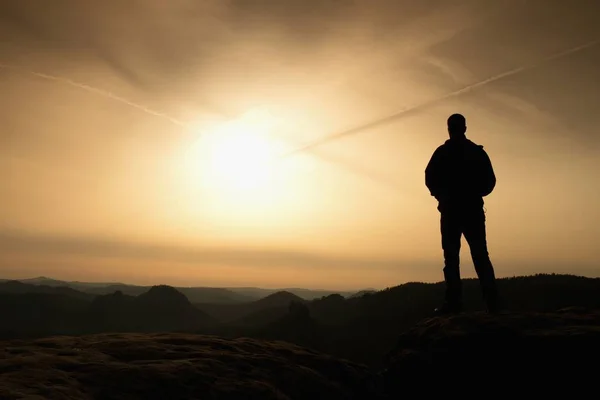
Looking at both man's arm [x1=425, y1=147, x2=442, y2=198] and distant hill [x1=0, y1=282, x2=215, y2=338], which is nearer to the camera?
man's arm [x1=425, y1=147, x2=442, y2=198]

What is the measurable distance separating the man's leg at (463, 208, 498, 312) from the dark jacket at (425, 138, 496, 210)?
338 mm

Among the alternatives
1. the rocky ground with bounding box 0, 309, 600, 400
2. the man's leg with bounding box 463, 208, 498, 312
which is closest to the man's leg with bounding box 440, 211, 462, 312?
the man's leg with bounding box 463, 208, 498, 312

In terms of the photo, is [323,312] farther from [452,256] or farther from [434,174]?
[434,174]

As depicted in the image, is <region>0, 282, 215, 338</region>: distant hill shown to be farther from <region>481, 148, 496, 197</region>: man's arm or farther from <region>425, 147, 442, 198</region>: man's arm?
<region>481, 148, 496, 197</region>: man's arm

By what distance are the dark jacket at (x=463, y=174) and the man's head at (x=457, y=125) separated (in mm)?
150

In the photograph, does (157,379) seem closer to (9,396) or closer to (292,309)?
(9,396)

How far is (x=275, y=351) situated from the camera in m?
8.55

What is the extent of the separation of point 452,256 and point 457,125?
10.6 ft

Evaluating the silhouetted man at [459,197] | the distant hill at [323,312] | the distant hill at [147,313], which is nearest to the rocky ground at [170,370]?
the silhouetted man at [459,197]

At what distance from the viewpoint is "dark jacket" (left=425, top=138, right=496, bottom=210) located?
9.42 m

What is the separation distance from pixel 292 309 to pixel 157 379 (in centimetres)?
7105

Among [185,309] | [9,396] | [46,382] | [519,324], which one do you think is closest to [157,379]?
[46,382]

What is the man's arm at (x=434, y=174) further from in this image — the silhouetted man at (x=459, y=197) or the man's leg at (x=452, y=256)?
the man's leg at (x=452, y=256)

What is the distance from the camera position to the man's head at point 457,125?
9516 mm
